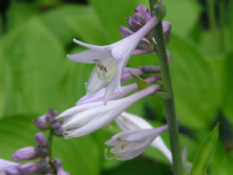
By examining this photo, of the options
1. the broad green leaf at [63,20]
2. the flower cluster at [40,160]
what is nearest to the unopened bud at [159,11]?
the flower cluster at [40,160]

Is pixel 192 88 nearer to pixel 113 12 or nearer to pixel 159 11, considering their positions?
pixel 113 12

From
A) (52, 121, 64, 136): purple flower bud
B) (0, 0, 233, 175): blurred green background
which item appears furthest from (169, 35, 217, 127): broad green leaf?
(52, 121, 64, 136): purple flower bud

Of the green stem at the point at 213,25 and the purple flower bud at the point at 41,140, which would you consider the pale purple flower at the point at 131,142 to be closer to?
the purple flower bud at the point at 41,140

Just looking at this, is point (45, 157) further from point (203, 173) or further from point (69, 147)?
point (69, 147)

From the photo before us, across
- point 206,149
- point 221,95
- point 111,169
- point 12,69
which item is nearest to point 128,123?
point 206,149

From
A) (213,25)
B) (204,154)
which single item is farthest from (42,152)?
(213,25)

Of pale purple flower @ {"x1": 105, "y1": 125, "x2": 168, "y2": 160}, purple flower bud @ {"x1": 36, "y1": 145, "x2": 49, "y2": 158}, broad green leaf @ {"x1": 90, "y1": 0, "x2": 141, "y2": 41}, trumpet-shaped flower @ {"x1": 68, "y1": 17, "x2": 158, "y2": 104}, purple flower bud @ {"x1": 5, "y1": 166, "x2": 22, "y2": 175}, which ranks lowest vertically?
purple flower bud @ {"x1": 5, "y1": 166, "x2": 22, "y2": 175}

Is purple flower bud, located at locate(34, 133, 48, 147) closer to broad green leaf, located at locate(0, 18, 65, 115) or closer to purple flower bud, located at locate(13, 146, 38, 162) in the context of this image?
purple flower bud, located at locate(13, 146, 38, 162)
